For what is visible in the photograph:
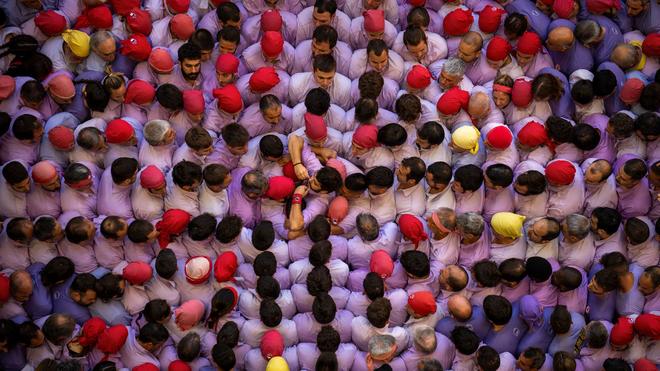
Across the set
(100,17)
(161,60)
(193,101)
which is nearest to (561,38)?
(193,101)

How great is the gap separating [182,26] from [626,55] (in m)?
4.06

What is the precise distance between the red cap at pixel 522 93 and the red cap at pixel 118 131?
3.38 metres

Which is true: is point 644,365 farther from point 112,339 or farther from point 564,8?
point 112,339

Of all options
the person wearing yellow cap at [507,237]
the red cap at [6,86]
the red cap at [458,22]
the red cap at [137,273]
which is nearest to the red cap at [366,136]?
the person wearing yellow cap at [507,237]

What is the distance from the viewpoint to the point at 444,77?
7113 mm

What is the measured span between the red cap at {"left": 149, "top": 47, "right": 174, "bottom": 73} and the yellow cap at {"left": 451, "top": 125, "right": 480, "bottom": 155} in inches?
103

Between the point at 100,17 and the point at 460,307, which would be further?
the point at 100,17

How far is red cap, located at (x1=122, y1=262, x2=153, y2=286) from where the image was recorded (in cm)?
→ 631

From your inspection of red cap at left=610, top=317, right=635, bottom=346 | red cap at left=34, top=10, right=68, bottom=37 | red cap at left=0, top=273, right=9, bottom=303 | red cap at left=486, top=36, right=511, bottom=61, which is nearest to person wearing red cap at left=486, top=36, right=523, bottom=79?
red cap at left=486, top=36, right=511, bottom=61

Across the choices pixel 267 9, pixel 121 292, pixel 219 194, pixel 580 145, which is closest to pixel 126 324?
pixel 121 292

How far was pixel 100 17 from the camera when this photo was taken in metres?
7.17

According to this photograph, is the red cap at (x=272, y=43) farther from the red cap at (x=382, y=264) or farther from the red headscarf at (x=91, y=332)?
the red headscarf at (x=91, y=332)

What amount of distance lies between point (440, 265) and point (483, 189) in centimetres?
78

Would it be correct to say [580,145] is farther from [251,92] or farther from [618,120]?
[251,92]
